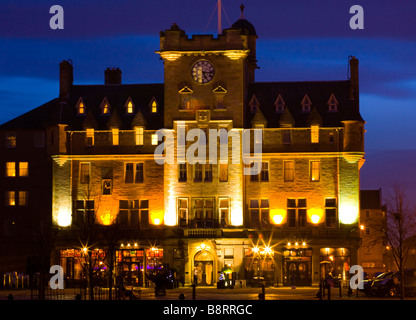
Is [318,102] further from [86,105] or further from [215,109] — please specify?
[86,105]

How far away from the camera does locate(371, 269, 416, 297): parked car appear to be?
233ft

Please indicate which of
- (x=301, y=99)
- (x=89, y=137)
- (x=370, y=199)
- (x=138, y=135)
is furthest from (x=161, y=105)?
(x=370, y=199)

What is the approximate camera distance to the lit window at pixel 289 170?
90.2m

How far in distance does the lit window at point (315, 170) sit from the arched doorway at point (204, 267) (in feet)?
37.6

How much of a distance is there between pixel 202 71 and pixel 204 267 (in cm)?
1737

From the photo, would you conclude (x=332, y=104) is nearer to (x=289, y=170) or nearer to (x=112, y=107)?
(x=289, y=170)

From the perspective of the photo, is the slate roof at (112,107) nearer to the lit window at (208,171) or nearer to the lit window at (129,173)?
the lit window at (129,173)

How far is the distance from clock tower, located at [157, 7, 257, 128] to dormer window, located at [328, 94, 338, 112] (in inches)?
316

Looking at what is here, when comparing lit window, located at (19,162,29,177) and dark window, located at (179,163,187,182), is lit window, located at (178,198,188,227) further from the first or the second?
lit window, located at (19,162,29,177)

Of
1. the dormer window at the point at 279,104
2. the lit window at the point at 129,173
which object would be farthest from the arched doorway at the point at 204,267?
the dormer window at the point at 279,104

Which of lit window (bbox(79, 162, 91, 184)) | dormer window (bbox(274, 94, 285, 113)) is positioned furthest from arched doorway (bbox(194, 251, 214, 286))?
dormer window (bbox(274, 94, 285, 113))

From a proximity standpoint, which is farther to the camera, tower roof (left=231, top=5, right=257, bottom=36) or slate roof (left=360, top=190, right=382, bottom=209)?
slate roof (left=360, top=190, right=382, bottom=209)

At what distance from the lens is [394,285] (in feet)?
234
